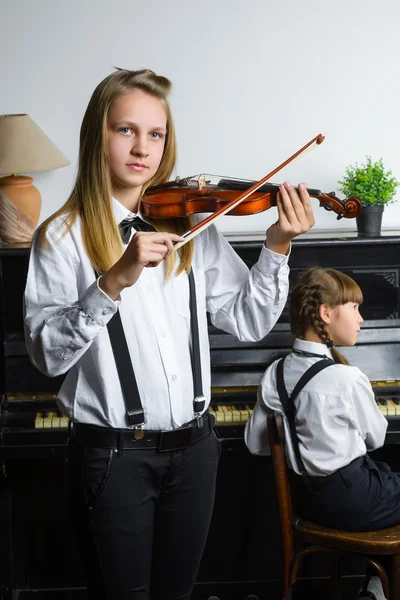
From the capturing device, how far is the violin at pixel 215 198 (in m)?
1.58

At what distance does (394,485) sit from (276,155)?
1.33m

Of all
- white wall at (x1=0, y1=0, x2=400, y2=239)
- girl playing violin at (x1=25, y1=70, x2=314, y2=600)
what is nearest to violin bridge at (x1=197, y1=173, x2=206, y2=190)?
girl playing violin at (x1=25, y1=70, x2=314, y2=600)

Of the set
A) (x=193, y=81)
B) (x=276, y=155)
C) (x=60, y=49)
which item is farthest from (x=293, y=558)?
(x=60, y=49)

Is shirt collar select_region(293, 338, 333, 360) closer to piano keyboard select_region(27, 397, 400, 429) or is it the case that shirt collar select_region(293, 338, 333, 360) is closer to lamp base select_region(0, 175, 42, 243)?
piano keyboard select_region(27, 397, 400, 429)

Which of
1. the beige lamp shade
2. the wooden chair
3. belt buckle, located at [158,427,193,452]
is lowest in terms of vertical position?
the wooden chair

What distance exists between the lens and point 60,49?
2.88 metres

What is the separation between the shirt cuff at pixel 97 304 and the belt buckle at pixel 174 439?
28 cm

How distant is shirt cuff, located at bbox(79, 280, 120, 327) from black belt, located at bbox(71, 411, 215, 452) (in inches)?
9.6

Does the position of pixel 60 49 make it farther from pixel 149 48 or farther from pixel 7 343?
pixel 7 343

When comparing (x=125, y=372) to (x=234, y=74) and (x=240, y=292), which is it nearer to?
(x=240, y=292)

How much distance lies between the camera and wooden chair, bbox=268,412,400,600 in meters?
2.08

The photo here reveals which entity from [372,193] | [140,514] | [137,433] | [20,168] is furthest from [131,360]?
[372,193]

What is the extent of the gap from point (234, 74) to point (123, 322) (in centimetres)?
166

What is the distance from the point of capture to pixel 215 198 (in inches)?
65.1
